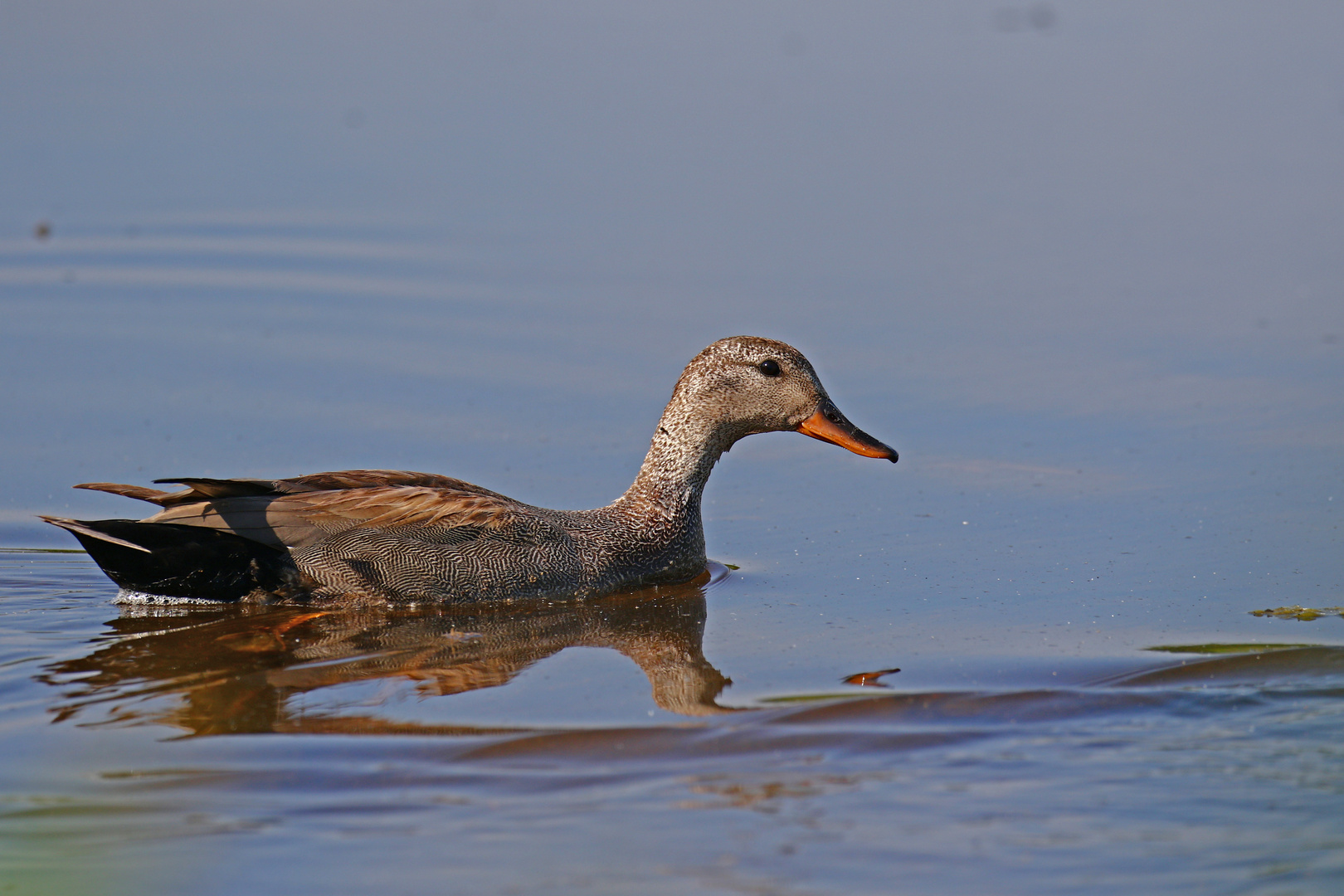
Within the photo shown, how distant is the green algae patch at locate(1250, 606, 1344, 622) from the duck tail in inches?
171

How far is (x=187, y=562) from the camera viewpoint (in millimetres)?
7664

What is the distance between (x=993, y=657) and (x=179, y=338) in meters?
6.99

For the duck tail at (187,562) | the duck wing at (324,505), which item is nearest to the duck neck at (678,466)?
the duck wing at (324,505)

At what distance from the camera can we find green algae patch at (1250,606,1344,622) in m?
7.34

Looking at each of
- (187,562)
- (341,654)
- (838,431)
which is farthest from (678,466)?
(187,562)

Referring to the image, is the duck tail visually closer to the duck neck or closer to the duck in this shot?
the duck

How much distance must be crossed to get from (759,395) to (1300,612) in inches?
113

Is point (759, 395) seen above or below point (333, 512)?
above

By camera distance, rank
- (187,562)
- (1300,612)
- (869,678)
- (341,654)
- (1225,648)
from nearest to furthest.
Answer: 1. (869,678)
2. (1225,648)
3. (341,654)
4. (1300,612)
5. (187,562)

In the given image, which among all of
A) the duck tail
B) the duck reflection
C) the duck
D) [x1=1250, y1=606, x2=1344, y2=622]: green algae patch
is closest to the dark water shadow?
the duck reflection

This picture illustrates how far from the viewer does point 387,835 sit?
516cm

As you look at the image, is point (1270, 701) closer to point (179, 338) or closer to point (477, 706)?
point (477, 706)

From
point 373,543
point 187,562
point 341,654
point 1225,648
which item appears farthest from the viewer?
point 373,543

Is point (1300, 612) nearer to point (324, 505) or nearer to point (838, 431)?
point (838, 431)
